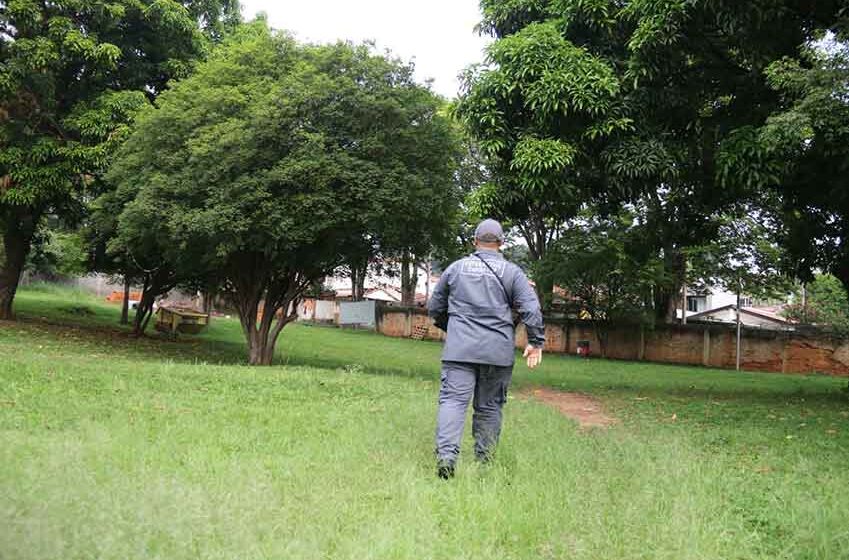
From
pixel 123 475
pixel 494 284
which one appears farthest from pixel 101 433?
pixel 494 284

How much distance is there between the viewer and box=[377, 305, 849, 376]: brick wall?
2805 cm

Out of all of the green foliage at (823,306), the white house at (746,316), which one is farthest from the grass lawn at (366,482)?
the white house at (746,316)

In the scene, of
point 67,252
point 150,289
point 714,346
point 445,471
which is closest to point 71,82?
point 150,289

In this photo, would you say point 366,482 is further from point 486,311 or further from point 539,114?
point 539,114

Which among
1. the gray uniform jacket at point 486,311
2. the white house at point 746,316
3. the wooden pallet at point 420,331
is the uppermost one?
the white house at point 746,316

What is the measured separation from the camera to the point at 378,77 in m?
13.3

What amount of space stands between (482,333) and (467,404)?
51 centimetres

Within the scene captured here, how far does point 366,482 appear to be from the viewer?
14.9 ft

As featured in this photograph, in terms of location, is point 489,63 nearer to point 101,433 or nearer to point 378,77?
point 378,77

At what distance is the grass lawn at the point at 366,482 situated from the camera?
3416mm

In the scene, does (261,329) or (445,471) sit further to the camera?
(261,329)

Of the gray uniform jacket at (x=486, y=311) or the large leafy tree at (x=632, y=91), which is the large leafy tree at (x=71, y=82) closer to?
the large leafy tree at (x=632, y=91)

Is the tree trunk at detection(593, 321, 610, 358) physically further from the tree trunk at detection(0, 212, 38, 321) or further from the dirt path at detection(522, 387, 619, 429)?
the tree trunk at detection(0, 212, 38, 321)

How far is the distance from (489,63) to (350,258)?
4.94 meters
